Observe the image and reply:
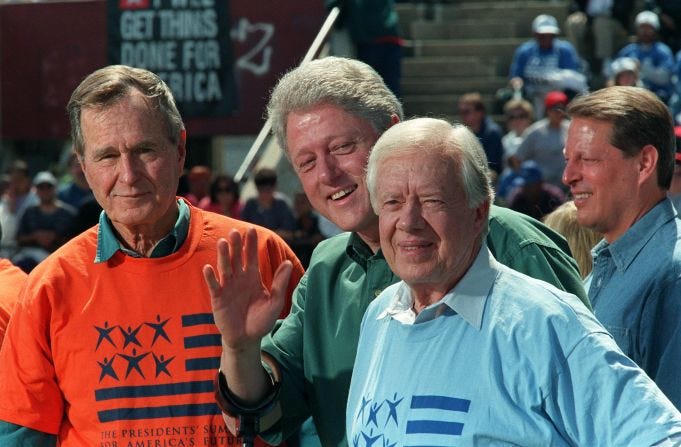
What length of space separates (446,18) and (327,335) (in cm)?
1381

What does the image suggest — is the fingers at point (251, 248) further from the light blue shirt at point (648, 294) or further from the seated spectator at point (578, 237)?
the seated spectator at point (578, 237)

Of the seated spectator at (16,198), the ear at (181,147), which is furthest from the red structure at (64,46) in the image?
the ear at (181,147)

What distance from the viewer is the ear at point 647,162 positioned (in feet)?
13.1

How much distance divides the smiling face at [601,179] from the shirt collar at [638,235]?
0.06 meters

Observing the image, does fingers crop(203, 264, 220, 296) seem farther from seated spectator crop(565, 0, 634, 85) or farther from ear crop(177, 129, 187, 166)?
seated spectator crop(565, 0, 634, 85)

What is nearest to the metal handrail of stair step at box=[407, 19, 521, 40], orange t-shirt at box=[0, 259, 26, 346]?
stair step at box=[407, 19, 521, 40]

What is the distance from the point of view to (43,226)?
1222 centimetres

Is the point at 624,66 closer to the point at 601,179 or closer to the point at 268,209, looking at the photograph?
the point at 268,209

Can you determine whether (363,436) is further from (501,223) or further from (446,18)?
(446,18)

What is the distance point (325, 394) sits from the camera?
3588 millimetres

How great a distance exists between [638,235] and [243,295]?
53.8 inches

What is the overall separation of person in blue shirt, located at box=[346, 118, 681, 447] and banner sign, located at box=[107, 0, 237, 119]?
8.88 metres

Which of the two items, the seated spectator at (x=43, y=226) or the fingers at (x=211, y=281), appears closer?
the fingers at (x=211, y=281)

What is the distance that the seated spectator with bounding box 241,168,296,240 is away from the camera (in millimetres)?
11711
